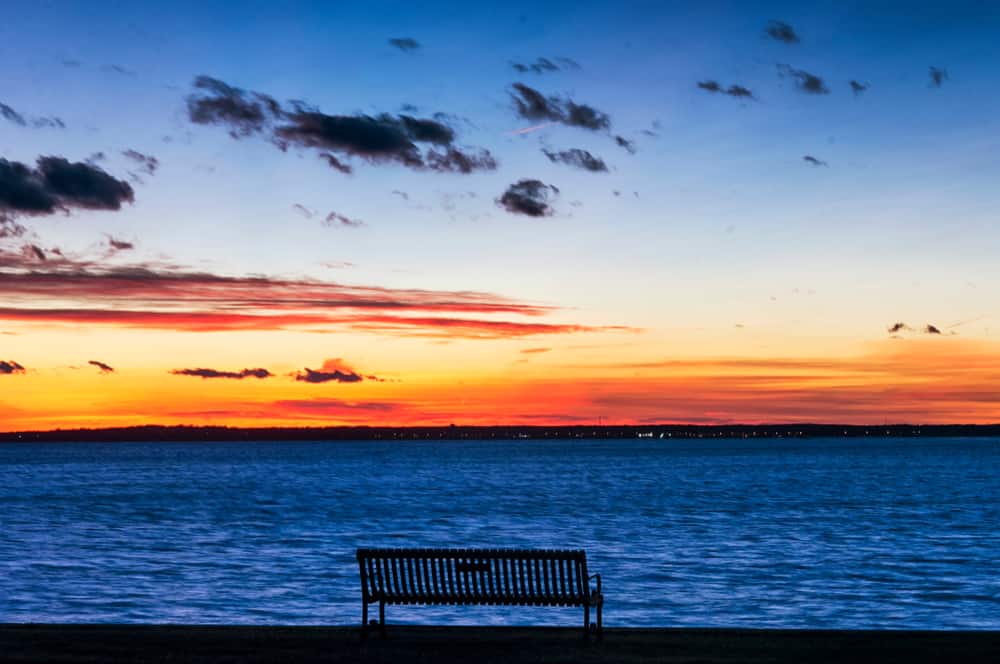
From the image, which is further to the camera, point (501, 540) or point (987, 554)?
point (501, 540)

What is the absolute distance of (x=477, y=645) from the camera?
51.5ft

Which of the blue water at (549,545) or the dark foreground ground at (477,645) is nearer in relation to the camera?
the dark foreground ground at (477,645)

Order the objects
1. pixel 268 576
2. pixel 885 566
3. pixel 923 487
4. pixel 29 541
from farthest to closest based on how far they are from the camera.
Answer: pixel 923 487, pixel 29 541, pixel 885 566, pixel 268 576

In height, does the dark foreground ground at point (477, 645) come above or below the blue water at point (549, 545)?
above

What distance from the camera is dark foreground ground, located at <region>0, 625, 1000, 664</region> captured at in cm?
1467

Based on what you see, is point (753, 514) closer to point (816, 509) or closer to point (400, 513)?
point (816, 509)

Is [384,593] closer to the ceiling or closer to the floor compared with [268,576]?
closer to the ceiling

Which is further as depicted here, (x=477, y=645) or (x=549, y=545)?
(x=549, y=545)

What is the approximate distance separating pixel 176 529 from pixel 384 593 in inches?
1748

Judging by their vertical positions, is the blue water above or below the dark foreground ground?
below

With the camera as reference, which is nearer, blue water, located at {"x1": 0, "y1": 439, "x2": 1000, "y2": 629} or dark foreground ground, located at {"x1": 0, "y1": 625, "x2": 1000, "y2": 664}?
dark foreground ground, located at {"x1": 0, "y1": 625, "x2": 1000, "y2": 664}

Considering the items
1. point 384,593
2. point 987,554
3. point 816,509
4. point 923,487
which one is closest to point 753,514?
point 816,509

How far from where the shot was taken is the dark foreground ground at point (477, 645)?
14672 millimetres

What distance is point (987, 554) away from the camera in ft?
140
